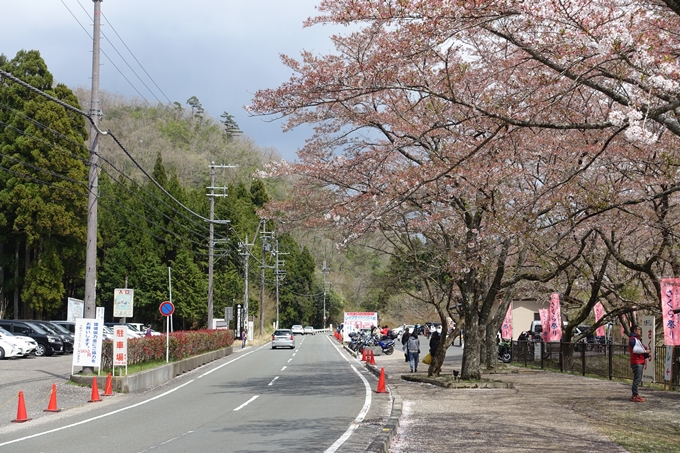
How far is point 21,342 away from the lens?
31.2 metres

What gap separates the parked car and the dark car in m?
0.43

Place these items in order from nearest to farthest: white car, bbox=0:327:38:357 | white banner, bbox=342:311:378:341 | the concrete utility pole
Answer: the concrete utility pole, white car, bbox=0:327:38:357, white banner, bbox=342:311:378:341

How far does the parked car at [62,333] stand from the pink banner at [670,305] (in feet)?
94.4

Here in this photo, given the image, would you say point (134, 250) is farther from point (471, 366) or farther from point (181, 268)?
point (471, 366)

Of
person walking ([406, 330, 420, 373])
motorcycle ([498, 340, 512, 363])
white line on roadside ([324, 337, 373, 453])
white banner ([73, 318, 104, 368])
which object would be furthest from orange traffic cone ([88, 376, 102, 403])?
motorcycle ([498, 340, 512, 363])

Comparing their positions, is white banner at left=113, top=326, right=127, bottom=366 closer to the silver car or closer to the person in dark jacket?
the person in dark jacket

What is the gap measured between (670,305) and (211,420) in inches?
456

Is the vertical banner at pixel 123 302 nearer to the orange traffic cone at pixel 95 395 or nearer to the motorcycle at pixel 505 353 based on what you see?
the orange traffic cone at pixel 95 395

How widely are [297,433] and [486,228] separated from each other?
248 inches

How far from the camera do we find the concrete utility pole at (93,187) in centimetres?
1919

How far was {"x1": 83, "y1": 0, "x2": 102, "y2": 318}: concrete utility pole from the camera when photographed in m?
19.2

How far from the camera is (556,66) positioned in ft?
28.9

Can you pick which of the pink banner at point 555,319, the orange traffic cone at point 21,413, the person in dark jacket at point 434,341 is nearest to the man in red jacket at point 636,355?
the person in dark jacket at point 434,341

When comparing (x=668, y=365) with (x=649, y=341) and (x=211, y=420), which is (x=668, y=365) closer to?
(x=649, y=341)
